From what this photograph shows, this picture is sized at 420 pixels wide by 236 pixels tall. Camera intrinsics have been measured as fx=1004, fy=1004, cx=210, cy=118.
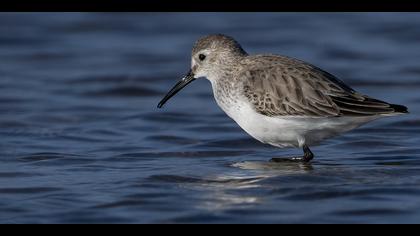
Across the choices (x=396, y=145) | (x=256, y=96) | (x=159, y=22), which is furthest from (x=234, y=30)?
(x=256, y=96)

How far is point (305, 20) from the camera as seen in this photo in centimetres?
1969

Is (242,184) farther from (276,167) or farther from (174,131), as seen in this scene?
(174,131)

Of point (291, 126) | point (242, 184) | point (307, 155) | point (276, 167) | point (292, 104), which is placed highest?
point (292, 104)

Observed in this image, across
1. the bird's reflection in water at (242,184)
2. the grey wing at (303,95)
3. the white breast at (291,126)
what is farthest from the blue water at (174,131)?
the grey wing at (303,95)

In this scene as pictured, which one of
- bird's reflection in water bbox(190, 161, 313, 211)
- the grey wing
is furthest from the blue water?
the grey wing

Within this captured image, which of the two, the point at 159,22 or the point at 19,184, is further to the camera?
the point at 159,22

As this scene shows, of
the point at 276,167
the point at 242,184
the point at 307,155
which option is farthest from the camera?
the point at 307,155

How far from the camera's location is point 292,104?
1009cm

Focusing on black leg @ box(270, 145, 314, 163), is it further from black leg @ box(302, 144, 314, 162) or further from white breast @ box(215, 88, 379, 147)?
white breast @ box(215, 88, 379, 147)

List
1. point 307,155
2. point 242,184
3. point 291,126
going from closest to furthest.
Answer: point 242,184 → point 291,126 → point 307,155

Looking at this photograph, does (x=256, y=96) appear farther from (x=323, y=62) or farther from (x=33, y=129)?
(x=323, y=62)

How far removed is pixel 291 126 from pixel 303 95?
351mm

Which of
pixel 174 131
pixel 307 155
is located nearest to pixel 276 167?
pixel 307 155

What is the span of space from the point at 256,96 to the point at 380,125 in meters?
3.22
